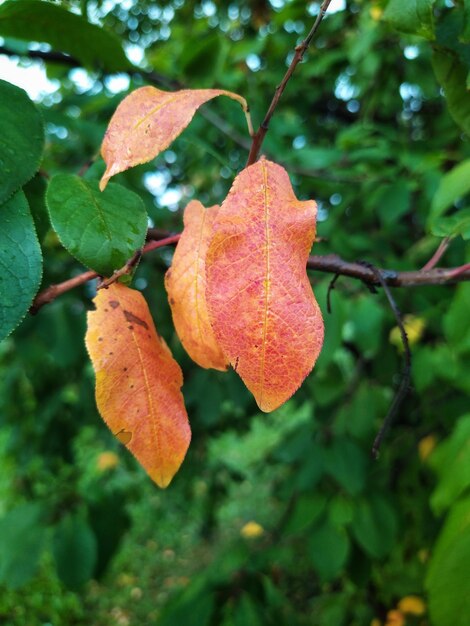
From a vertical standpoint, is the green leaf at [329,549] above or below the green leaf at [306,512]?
below

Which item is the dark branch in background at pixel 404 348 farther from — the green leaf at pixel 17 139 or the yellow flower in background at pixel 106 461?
the yellow flower in background at pixel 106 461

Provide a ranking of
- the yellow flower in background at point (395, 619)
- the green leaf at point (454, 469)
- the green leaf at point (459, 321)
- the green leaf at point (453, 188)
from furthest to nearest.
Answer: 1. the yellow flower in background at point (395, 619)
2. the green leaf at point (459, 321)
3. the green leaf at point (454, 469)
4. the green leaf at point (453, 188)

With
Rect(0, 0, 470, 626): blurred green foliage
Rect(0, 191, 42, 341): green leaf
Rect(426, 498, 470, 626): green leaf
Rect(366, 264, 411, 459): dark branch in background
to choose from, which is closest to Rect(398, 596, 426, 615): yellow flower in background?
Rect(0, 0, 470, 626): blurred green foliage

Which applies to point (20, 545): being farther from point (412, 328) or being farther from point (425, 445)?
point (425, 445)

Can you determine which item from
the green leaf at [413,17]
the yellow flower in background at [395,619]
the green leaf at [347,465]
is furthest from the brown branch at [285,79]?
the yellow flower in background at [395,619]

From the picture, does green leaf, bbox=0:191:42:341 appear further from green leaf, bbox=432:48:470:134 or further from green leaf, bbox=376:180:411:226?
green leaf, bbox=376:180:411:226

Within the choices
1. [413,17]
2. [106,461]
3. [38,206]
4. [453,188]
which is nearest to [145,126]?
[38,206]

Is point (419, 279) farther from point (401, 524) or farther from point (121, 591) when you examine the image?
point (121, 591)

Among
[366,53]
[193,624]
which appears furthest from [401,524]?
[366,53]
